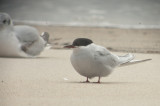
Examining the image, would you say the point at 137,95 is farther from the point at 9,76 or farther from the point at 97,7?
the point at 97,7

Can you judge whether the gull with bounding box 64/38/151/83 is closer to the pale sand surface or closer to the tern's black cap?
the tern's black cap

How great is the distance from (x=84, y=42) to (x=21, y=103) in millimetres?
1553

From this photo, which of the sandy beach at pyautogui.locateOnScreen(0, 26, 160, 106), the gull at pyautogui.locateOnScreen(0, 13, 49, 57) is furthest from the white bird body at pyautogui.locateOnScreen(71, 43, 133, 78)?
the gull at pyautogui.locateOnScreen(0, 13, 49, 57)

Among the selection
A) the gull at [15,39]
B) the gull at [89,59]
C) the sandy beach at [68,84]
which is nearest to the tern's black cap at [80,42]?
the gull at [89,59]

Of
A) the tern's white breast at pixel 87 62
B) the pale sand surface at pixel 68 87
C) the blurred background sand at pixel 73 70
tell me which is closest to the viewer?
the pale sand surface at pixel 68 87

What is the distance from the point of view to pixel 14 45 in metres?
8.18

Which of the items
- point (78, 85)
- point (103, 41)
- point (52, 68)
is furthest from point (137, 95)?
point (103, 41)

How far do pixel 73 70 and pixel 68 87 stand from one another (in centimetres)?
185

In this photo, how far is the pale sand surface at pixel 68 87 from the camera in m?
3.97

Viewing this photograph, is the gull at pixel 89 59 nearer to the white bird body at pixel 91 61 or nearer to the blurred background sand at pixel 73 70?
the white bird body at pixel 91 61

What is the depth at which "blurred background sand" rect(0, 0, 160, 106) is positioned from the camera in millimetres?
4160

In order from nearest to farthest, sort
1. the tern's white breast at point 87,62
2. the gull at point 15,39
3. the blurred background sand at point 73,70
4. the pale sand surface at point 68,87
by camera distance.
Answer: the pale sand surface at point 68,87
the blurred background sand at point 73,70
the tern's white breast at point 87,62
the gull at point 15,39

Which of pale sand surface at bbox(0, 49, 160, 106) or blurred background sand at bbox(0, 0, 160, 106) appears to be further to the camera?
blurred background sand at bbox(0, 0, 160, 106)

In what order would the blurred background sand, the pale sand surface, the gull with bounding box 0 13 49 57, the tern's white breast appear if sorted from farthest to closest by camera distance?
the gull with bounding box 0 13 49 57 < the tern's white breast < the blurred background sand < the pale sand surface
